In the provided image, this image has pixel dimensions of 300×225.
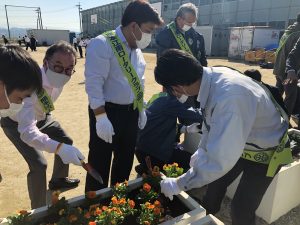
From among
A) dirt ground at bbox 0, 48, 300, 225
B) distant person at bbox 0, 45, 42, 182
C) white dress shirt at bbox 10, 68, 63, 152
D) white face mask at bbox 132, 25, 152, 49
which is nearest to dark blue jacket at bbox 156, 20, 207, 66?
white face mask at bbox 132, 25, 152, 49

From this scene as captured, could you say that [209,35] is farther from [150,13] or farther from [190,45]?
[150,13]

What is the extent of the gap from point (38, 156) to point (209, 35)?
22.6m

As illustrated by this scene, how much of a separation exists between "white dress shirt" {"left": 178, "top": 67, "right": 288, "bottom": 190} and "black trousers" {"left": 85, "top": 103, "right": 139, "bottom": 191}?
0.95m

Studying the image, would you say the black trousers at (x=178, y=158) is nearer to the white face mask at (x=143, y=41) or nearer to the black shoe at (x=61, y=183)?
the black shoe at (x=61, y=183)

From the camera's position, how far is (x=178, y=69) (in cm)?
162

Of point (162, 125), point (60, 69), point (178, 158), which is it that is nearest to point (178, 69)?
point (60, 69)

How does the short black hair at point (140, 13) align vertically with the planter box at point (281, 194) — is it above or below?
above

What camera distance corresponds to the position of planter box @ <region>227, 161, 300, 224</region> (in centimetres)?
268

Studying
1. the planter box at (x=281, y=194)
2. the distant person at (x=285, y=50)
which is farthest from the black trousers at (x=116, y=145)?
the distant person at (x=285, y=50)

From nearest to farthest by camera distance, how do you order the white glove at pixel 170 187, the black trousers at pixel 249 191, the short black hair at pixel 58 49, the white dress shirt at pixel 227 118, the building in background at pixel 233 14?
the white dress shirt at pixel 227 118 < the white glove at pixel 170 187 < the black trousers at pixel 249 191 < the short black hair at pixel 58 49 < the building in background at pixel 233 14

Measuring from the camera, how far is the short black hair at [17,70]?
53.7 inches

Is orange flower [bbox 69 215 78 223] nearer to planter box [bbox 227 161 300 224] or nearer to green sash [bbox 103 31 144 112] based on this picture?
green sash [bbox 103 31 144 112]

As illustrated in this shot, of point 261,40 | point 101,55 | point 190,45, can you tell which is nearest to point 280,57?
point 190,45

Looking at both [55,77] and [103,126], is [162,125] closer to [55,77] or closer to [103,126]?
[103,126]
